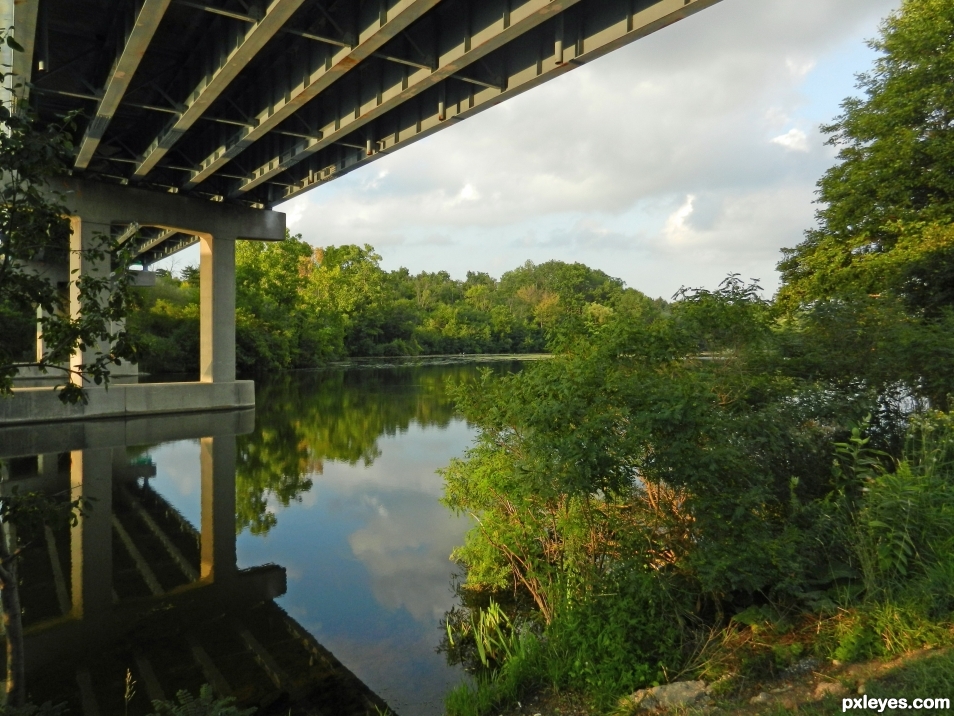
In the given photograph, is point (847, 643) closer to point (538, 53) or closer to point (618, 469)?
point (618, 469)

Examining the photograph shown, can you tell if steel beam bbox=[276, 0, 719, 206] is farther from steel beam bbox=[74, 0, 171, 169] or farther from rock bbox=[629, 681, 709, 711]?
rock bbox=[629, 681, 709, 711]

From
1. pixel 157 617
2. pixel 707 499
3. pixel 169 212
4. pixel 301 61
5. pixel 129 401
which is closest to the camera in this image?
pixel 707 499

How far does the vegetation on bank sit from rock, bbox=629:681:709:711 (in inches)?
7.9

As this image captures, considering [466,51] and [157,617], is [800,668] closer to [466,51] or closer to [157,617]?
[157,617]

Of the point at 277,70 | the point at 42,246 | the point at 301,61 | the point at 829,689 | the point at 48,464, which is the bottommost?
the point at 48,464

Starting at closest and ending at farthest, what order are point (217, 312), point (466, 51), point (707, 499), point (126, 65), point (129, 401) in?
point (707, 499) < point (466, 51) < point (126, 65) < point (129, 401) < point (217, 312)

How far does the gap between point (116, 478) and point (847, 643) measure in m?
15.3

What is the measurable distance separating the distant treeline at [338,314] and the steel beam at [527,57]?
167 inches

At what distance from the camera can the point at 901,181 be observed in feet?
54.0

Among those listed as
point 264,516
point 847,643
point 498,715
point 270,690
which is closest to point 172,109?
point 264,516

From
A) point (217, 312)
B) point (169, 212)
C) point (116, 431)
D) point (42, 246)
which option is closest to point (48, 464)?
point (116, 431)

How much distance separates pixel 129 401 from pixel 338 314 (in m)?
46.8

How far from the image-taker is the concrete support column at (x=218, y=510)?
10480 mm

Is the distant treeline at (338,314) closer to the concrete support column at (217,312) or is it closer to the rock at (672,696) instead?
the concrete support column at (217,312)
